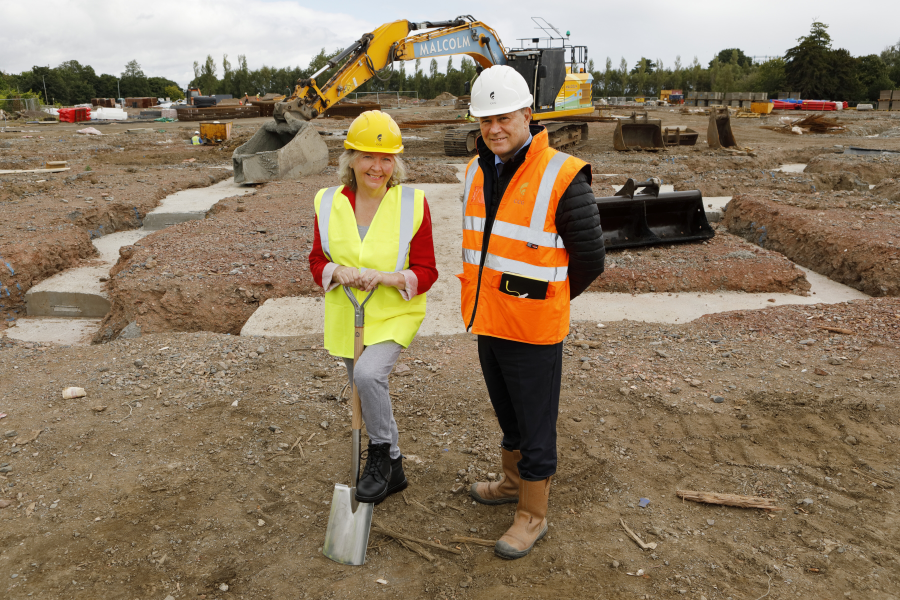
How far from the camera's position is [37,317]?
718 centimetres

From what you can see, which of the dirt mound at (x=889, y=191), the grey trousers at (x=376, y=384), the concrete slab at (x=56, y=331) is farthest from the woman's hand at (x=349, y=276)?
the dirt mound at (x=889, y=191)

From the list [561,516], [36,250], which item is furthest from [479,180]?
[36,250]

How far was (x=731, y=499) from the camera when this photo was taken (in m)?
3.21

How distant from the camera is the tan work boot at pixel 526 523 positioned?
9.22ft

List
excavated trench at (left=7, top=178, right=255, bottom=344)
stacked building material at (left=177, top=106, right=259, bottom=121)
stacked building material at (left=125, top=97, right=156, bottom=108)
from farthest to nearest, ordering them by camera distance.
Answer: stacked building material at (left=125, top=97, right=156, bottom=108)
stacked building material at (left=177, top=106, right=259, bottom=121)
excavated trench at (left=7, top=178, right=255, bottom=344)

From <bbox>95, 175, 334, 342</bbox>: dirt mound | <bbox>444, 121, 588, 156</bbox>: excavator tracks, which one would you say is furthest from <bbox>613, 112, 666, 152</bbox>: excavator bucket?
<bbox>95, 175, 334, 342</bbox>: dirt mound

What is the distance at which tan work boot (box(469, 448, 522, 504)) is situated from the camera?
10.3ft

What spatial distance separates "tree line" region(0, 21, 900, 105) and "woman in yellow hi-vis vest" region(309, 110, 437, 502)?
39.8 meters

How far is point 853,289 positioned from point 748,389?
3.71 meters

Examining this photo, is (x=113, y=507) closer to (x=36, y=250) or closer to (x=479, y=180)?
(x=479, y=180)

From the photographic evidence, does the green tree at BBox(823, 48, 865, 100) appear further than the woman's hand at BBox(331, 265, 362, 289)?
Yes

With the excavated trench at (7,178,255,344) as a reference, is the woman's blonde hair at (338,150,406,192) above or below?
above

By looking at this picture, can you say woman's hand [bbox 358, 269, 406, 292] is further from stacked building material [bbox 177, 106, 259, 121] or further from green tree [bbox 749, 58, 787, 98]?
green tree [bbox 749, 58, 787, 98]

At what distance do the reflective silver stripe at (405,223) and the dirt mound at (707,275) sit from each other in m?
4.25
